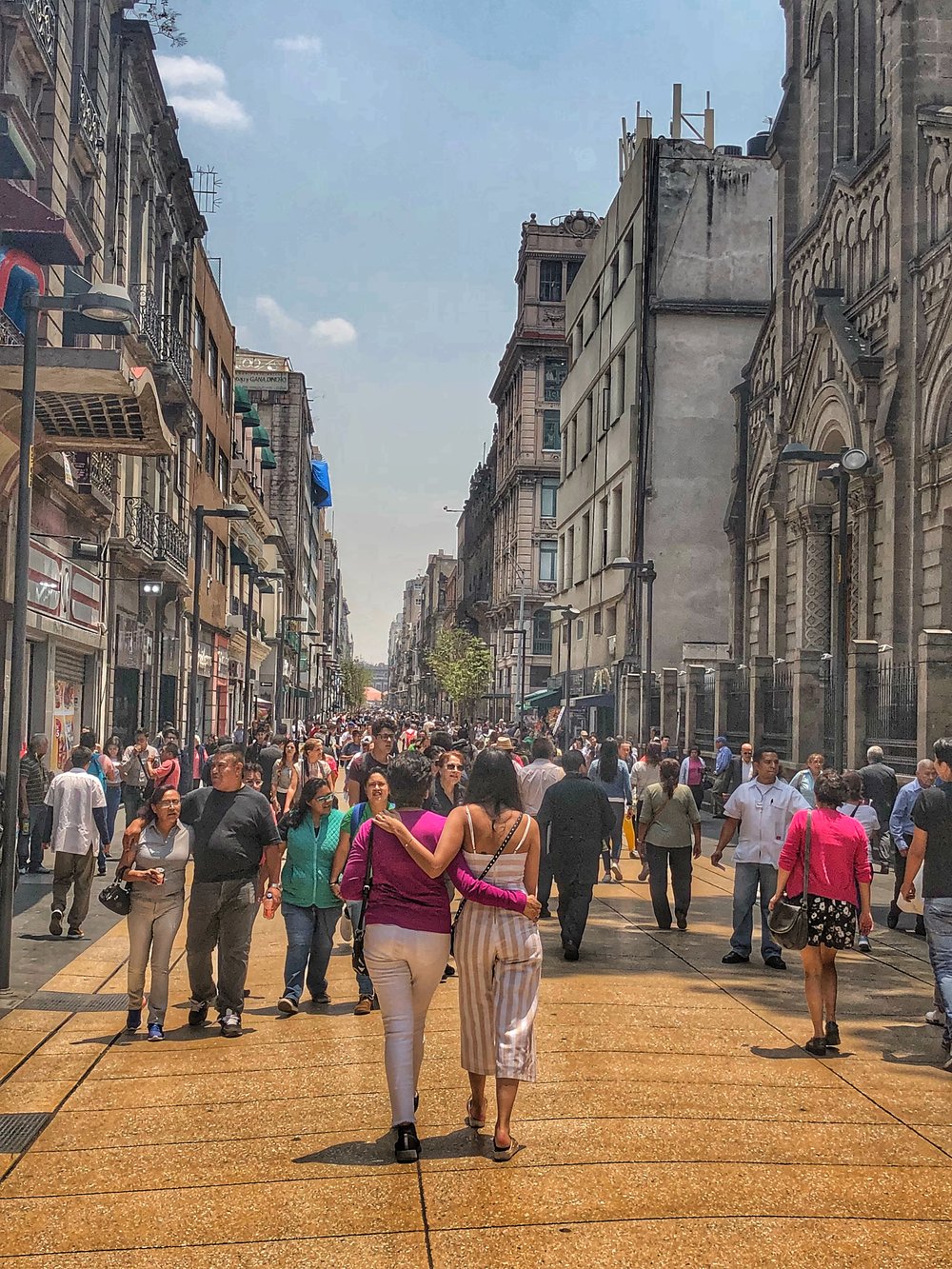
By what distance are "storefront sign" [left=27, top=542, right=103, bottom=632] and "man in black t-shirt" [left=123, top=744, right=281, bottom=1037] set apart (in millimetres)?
11024

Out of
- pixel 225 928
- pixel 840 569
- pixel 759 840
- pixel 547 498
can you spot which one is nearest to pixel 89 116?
pixel 840 569

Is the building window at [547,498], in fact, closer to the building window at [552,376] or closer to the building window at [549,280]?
the building window at [552,376]

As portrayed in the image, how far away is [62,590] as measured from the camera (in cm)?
2175

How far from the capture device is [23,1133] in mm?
5977

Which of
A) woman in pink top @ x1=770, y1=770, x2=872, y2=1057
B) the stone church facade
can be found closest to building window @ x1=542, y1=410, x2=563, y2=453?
the stone church facade

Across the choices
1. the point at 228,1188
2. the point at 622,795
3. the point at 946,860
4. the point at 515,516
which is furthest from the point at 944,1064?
the point at 515,516

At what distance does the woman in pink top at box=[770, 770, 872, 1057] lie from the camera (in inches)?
296

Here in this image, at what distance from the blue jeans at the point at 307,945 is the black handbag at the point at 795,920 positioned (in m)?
3.00

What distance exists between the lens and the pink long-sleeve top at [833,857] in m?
7.66

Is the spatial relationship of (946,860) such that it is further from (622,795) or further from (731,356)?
(731,356)

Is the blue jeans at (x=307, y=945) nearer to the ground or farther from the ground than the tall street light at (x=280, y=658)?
nearer to the ground

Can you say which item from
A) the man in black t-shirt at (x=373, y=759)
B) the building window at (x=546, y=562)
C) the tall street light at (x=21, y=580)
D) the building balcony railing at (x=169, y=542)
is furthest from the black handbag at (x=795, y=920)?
the building window at (x=546, y=562)

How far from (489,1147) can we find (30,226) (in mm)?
15803

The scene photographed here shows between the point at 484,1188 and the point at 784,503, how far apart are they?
93.2 ft
